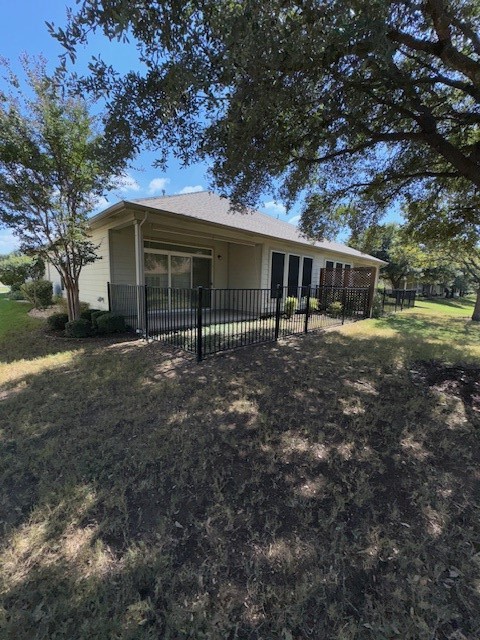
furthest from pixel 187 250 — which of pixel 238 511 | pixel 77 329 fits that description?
pixel 238 511

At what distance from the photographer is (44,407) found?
3607mm

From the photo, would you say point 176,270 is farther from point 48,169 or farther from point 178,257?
point 48,169

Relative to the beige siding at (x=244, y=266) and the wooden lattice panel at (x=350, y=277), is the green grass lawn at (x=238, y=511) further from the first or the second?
the wooden lattice panel at (x=350, y=277)

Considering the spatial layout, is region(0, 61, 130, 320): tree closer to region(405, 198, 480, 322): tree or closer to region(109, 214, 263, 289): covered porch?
region(109, 214, 263, 289): covered porch

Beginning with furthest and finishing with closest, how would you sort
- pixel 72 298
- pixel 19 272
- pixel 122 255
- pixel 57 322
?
pixel 19 272, pixel 122 255, pixel 57 322, pixel 72 298

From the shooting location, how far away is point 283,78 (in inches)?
118

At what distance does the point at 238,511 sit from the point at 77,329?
266 inches

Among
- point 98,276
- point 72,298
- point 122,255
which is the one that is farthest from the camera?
point 98,276

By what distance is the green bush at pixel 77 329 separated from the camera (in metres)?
7.33

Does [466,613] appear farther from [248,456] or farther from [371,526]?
[248,456]

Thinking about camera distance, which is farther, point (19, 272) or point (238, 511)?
point (19, 272)

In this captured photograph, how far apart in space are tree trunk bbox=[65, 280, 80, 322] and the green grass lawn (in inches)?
150

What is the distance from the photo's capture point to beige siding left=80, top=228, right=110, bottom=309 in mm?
8625

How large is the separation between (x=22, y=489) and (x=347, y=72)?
16.6 ft
